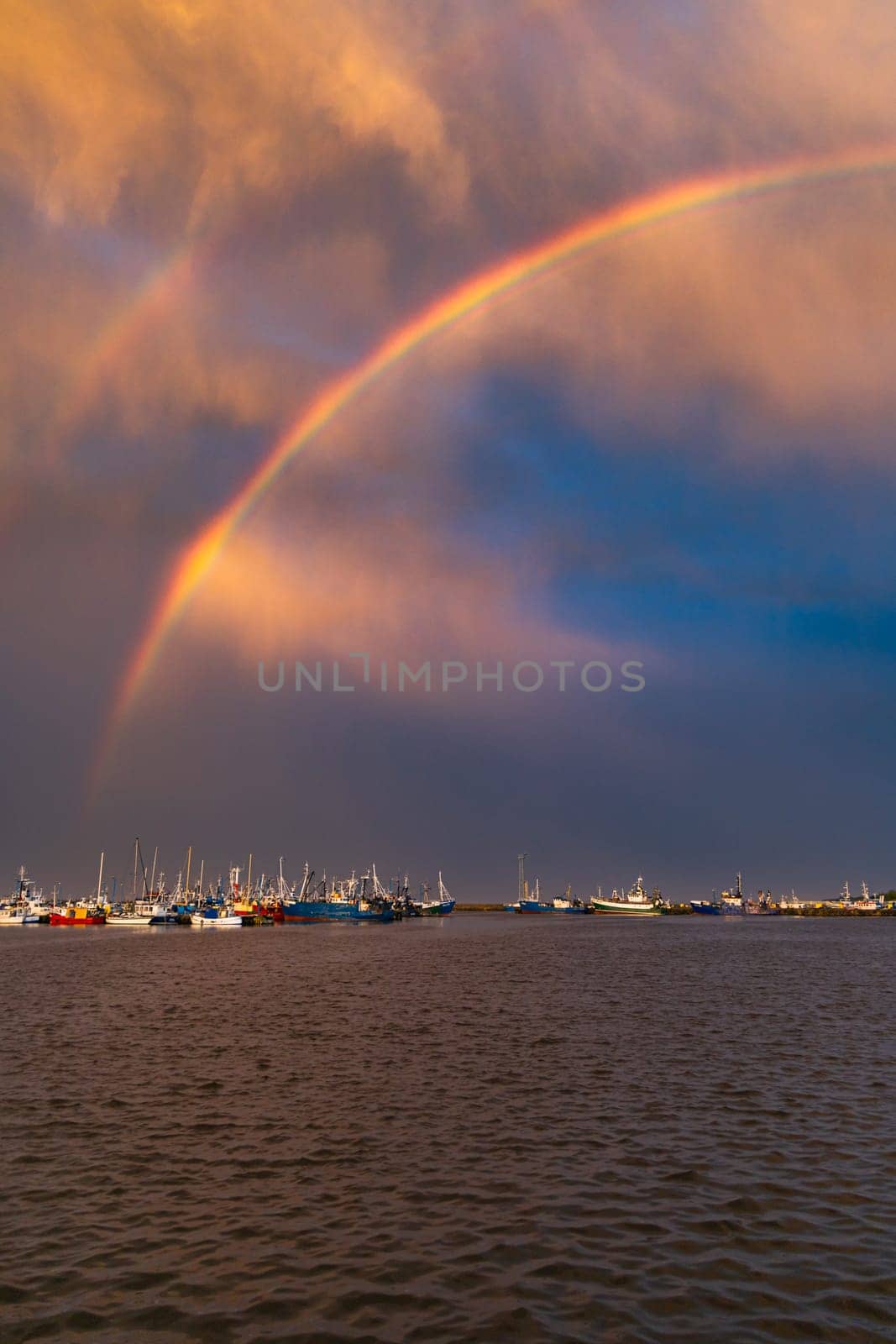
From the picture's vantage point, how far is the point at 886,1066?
29.2m

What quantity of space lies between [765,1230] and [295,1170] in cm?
953

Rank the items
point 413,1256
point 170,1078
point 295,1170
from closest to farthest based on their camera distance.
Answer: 1. point 413,1256
2. point 295,1170
3. point 170,1078

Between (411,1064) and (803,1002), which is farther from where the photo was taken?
(803,1002)

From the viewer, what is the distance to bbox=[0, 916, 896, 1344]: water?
12.3 m

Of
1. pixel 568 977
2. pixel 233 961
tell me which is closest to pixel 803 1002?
pixel 568 977

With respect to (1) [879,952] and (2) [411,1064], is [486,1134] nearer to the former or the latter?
(2) [411,1064]

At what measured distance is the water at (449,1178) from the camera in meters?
12.3

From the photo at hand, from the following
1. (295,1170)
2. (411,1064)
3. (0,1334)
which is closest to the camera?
(0,1334)

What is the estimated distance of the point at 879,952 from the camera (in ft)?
333

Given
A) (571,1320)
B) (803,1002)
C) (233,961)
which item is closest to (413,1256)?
(571,1320)

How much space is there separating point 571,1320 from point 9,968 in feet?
257

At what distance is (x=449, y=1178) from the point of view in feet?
59.3

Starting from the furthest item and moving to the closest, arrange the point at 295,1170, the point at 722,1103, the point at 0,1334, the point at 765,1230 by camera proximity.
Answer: the point at 722,1103
the point at 295,1170
the point at 765,1230
the point at 0,1334

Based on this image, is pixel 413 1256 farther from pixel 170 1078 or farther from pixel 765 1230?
pixel 170 1078
